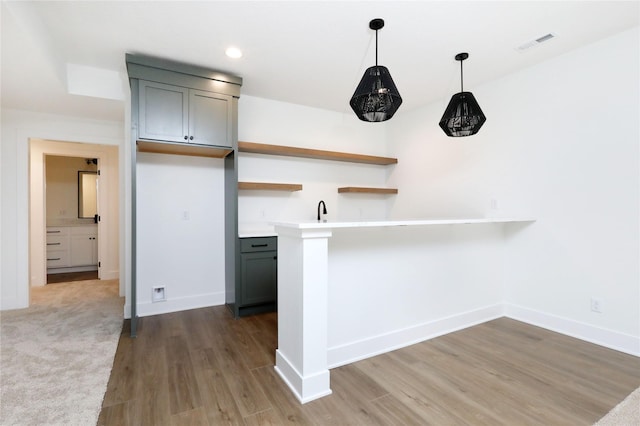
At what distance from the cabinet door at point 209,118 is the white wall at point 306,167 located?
669mm

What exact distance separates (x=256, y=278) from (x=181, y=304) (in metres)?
0.96

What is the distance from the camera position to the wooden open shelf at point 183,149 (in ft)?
9.93

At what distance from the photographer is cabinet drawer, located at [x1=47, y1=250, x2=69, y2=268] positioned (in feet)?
18.8

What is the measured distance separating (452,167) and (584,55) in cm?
160

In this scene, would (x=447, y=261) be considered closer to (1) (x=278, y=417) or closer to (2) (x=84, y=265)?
(1) (x=278, y=417)

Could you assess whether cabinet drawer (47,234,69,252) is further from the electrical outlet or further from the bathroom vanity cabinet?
the electrical outlet

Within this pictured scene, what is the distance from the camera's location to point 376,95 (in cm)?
215

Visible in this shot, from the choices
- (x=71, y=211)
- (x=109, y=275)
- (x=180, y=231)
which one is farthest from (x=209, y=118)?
(x=71, y=211)

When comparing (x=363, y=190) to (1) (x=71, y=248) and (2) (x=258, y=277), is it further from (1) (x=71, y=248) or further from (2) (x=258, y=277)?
(1) (x=71, y=248)

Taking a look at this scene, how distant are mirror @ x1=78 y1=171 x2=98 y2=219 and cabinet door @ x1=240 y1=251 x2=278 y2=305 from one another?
4801mm

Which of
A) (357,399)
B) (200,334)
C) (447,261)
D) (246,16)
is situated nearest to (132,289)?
(200,334)

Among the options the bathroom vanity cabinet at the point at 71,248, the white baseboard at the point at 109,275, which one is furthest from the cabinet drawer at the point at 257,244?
the bathroom vanity cabinet at the point at 71,248

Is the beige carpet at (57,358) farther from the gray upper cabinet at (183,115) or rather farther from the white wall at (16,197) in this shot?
the gray upper cabinet at (183,115)

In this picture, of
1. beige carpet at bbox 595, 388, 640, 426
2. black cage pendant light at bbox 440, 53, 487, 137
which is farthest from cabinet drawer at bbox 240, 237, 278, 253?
beige carpet at bbox 595, 388, 640, 426
